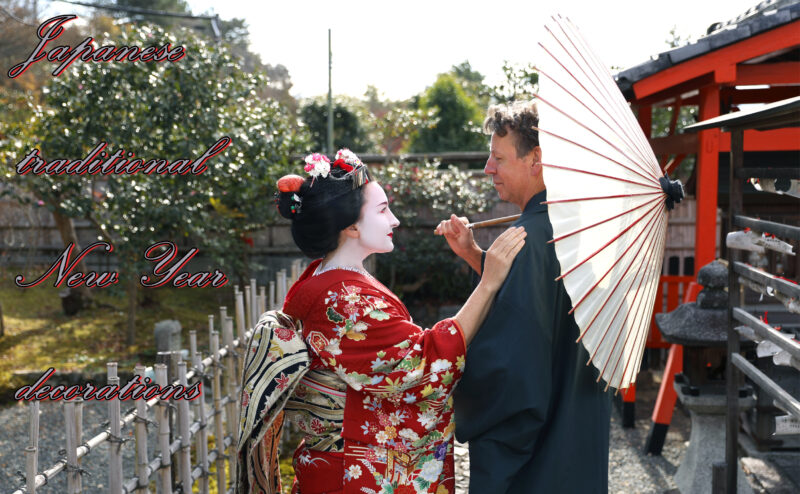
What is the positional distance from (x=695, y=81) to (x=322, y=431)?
4.23m

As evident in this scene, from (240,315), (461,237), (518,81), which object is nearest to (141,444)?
(240,315)

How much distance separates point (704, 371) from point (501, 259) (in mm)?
2824

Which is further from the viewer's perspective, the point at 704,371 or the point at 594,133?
the point at 704,371

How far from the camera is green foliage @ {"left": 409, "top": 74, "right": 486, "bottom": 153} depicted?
1530 cm

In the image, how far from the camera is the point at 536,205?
214 cm

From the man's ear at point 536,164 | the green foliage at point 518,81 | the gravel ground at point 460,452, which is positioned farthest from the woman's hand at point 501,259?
the green foliage at point 518,81

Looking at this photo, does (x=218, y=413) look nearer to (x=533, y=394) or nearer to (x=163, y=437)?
(x=163, y=437)

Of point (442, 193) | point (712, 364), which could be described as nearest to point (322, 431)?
point (712, 364)

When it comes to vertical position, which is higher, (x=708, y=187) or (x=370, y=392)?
(x=708, y=187)

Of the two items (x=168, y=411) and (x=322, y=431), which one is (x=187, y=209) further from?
(x=322, y=431)

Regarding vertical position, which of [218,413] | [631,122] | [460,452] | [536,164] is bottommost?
[460,452]

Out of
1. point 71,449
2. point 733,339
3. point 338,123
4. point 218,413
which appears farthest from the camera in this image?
point 338,123

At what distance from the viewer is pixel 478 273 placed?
2521 mm

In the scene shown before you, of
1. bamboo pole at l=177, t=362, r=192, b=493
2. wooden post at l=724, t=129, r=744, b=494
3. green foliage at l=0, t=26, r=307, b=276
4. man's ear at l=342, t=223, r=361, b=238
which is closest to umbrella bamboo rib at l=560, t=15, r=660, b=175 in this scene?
man's ear at l=342, t=223, r=361, b=238
